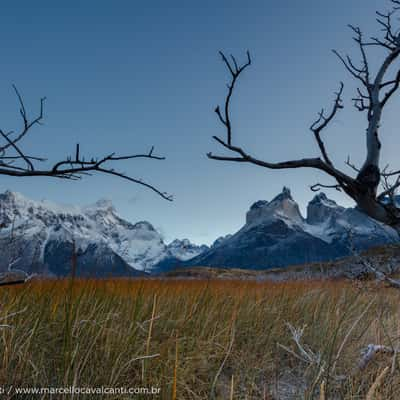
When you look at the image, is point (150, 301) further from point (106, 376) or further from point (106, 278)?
point (106, 376)

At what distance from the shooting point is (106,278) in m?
4.64

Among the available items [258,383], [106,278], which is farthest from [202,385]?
[106,278]

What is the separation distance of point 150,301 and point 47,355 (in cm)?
158

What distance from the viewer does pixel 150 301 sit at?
12.5 ft

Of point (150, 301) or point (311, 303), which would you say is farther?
point (311, 303)

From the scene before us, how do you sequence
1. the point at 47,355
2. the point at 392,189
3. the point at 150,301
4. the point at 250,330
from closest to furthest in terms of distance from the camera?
the point at 392,189 < the point at 47,355 < the point at 250,330 < the point at 150,301

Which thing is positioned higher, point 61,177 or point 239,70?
point 239,70

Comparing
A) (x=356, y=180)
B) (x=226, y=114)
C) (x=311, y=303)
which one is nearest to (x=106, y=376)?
(x=226, y=114)

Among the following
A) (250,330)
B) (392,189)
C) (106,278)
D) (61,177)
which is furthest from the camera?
(106,278)

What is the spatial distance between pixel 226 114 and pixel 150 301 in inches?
114

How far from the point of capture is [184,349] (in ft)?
9.22

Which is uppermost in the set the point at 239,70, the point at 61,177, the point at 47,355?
the point at 239,70

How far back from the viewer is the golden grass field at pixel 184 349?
6.12 ft

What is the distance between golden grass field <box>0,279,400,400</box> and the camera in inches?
73.4
